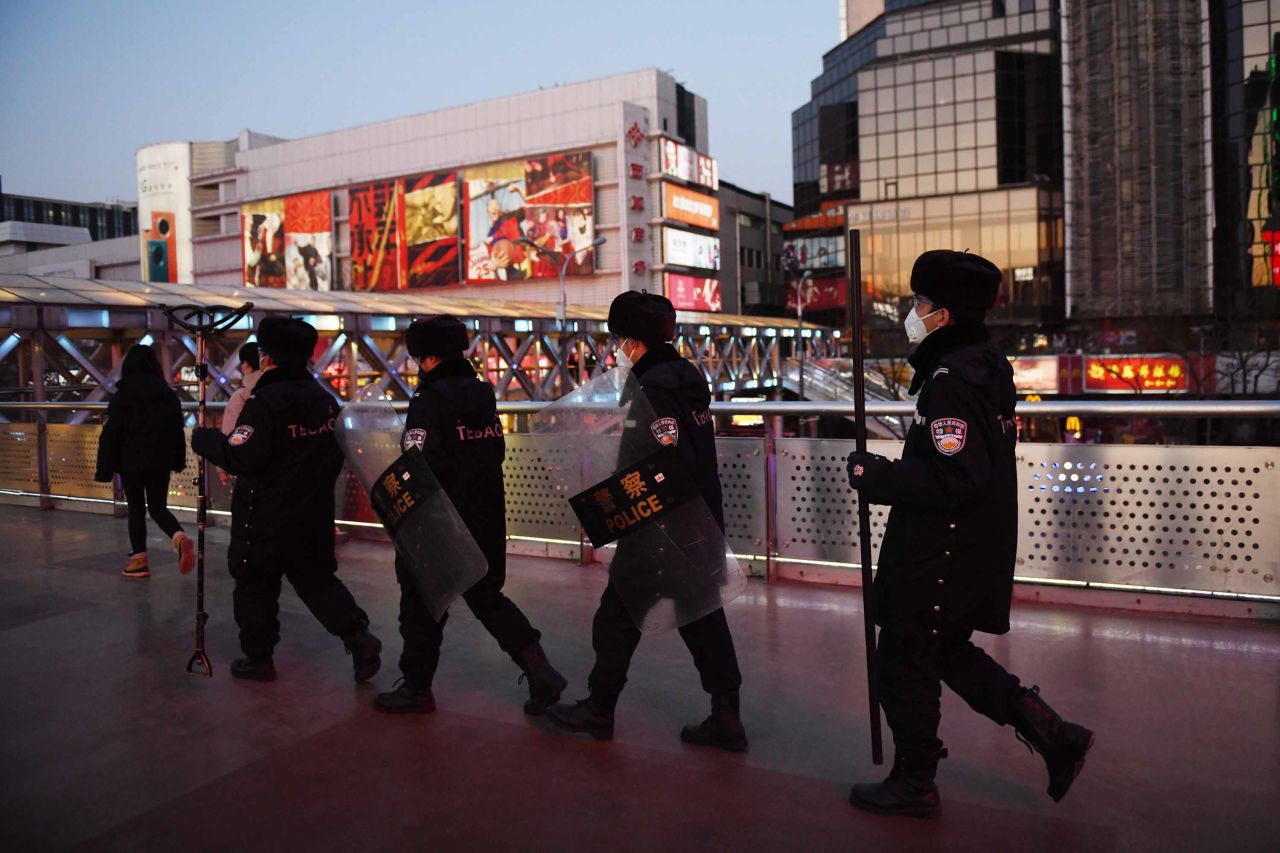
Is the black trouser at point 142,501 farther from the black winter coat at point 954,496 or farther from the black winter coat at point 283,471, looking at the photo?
the black winter coat at point 954,496

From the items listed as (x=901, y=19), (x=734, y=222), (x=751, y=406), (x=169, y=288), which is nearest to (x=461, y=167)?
(x=734, y=222)

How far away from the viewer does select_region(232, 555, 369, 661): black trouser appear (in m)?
4.75

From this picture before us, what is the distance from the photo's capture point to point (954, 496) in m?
2.97

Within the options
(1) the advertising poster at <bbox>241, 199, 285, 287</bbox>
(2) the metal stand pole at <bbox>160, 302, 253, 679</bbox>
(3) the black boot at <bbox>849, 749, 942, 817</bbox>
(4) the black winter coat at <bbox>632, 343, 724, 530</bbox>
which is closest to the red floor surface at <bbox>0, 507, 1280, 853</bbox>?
(3) the black boot at <bbox>849, 749, 942, 817</bbox>

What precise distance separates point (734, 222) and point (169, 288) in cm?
6570

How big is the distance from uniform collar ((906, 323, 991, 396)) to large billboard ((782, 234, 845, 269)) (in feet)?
232

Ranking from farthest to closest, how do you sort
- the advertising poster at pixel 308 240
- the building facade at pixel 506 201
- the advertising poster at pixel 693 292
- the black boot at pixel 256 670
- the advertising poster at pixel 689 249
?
the advertising poster at pixel 308 240 < the advertising poster at pixel 693 292 < the advertising poster at pixel 689 249 < the building facade at pixel 506 201 < the black boot at pixel 256 670

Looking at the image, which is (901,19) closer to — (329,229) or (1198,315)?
(1198,315)

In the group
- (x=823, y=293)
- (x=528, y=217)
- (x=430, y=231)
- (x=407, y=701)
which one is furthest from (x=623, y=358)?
(x=823, y=293)

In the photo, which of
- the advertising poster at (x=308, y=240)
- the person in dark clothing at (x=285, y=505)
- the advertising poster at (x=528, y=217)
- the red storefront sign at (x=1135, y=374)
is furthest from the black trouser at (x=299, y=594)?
the advertising poster at (x=308, y=240)

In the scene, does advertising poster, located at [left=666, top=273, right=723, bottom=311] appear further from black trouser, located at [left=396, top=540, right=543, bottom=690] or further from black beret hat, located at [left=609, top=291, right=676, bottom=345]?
black beret hat, located at [left=609, top=291, right=676, bottom=345]

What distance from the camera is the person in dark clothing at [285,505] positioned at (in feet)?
15.1

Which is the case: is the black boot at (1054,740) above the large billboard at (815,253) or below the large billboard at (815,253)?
below

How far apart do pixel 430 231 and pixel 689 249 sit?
17.8 metres
